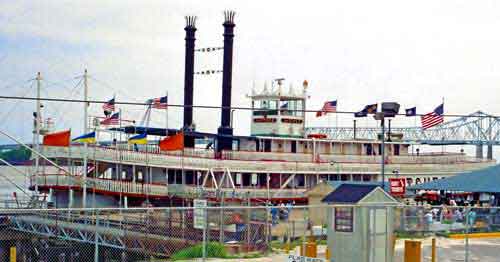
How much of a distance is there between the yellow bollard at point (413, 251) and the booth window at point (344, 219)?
1913mm

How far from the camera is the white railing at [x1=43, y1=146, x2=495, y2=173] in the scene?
126 ft

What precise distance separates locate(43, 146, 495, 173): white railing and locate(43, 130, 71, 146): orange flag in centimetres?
96

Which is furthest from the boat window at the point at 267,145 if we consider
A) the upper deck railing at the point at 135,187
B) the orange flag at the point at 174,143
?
the orange flag at the point at 174,143

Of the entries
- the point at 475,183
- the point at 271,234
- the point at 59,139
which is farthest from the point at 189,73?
the point at 271,234

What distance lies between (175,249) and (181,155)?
18.9 m

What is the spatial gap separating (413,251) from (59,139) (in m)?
21.5

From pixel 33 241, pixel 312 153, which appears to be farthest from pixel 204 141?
pixel 33 241

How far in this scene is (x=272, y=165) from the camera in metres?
44.3

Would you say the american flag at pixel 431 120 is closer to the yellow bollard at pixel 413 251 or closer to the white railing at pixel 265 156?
the white railing at pixel 265 156

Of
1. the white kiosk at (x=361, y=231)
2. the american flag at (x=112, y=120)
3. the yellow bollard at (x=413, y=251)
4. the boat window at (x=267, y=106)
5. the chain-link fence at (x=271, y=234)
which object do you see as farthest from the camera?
the boat window at (x=267, y=106)

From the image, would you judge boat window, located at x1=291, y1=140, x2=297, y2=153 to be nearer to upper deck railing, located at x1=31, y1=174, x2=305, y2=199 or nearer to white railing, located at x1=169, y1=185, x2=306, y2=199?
white railing, located at x1=169, y1=185, x2=306, y2=199

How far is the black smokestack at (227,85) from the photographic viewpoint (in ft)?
158

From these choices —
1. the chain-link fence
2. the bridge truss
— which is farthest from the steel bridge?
the chain-link fence

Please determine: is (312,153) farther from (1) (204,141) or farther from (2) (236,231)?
(2) (236,231)
